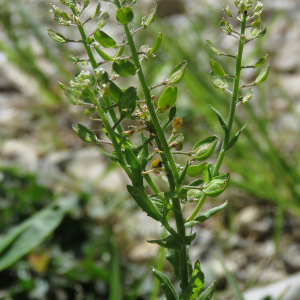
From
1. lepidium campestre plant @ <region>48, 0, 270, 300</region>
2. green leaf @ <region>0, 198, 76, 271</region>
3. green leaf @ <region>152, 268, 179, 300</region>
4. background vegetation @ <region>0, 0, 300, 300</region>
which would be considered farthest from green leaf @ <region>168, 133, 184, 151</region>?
green leaf @ <region>0, 198, 76, 271</region>

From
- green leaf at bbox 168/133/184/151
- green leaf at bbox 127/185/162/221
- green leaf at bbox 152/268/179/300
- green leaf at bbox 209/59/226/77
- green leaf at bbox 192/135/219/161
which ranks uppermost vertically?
green leaf at bbox 209/59/226/77

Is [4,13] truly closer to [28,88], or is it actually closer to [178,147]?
[28,88]

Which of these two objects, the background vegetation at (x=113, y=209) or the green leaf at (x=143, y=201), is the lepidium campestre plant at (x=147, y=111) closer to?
the green leaf at (x=143, y=201)

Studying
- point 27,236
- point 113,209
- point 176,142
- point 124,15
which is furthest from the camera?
point 113,209

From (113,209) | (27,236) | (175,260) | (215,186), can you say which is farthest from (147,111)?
(113,209)

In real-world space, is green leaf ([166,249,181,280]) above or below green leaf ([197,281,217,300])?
above

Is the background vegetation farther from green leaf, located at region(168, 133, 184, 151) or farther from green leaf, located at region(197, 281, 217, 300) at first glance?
green leaf, located at region(168, 133, 184, 151)

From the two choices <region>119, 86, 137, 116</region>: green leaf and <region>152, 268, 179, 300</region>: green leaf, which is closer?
<region>119, 86, 137, 116</region>: green leaf

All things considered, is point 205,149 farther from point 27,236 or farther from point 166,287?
point 27,236
